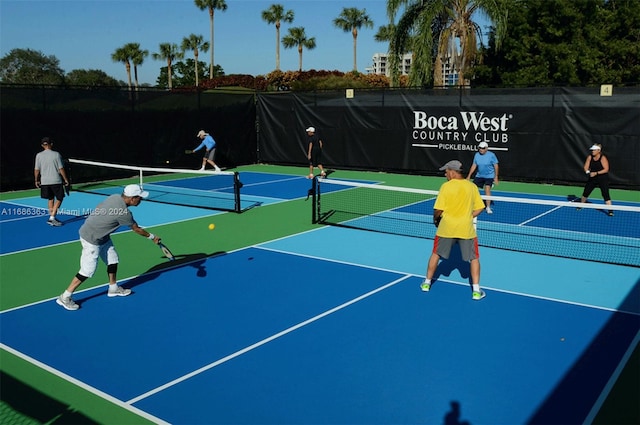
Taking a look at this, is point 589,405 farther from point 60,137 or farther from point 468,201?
point 60,137

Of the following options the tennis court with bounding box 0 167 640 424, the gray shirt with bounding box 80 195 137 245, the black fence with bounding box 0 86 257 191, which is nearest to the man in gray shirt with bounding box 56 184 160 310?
the gray shirt with bounding box 80 195 137 245

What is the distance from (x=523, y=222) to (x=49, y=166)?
10.2 meters

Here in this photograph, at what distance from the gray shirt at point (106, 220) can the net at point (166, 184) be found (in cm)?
703

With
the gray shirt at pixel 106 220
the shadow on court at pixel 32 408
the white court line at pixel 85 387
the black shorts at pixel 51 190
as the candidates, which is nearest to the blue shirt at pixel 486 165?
the gray shirt at pixel 106 220

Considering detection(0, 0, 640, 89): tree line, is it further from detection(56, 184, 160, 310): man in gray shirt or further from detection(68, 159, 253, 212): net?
detection(56, 184, 160, 310): man in gray shirt

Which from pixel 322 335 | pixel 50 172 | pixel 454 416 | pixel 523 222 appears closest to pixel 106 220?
pixel 322 335

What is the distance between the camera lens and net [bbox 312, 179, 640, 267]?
10.9 meters

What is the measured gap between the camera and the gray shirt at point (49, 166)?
12.9 meters

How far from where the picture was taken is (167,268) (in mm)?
9844

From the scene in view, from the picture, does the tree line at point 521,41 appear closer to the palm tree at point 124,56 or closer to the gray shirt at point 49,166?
the gray shirt at point 49,166

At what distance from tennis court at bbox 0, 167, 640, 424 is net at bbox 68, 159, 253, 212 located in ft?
17.4

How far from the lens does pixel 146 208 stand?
1556cm

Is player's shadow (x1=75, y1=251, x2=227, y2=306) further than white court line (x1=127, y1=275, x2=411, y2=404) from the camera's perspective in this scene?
Yes

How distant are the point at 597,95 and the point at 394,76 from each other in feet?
38.1
